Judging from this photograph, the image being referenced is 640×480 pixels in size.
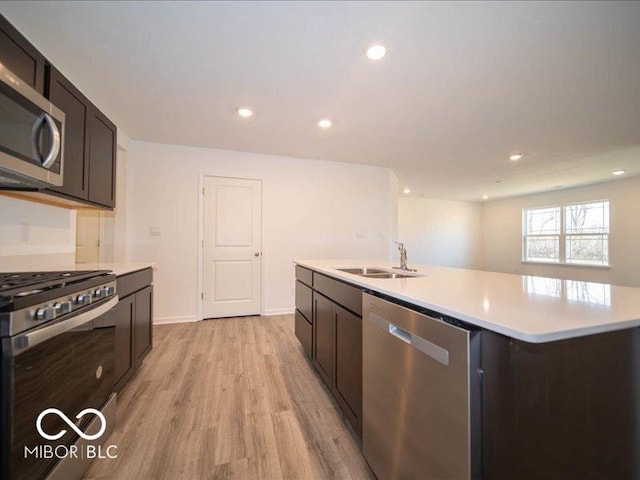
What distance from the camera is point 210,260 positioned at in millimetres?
3840

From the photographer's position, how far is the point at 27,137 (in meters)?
1.25

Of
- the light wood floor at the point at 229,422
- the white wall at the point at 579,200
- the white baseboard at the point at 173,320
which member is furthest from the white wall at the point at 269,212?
the white wall at the point at 579,200

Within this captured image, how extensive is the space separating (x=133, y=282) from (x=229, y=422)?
3.89ft

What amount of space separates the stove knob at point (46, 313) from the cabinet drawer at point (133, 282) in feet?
2.56

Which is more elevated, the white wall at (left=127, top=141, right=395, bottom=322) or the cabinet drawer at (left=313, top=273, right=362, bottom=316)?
the white wall at (left=127, top=141, right=395, bottom=322)

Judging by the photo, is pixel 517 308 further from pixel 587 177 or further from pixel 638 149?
pixel 587 177

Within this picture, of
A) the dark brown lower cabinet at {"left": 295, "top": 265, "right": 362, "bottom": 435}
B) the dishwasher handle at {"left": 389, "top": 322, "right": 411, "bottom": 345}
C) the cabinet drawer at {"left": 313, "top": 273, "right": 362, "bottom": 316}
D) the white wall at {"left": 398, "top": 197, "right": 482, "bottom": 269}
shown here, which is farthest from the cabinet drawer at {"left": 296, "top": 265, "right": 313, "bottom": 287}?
the white wall at {"left": 398, "top": 197, "right": 482, "bottom": 269}

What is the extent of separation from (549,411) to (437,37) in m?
2.05

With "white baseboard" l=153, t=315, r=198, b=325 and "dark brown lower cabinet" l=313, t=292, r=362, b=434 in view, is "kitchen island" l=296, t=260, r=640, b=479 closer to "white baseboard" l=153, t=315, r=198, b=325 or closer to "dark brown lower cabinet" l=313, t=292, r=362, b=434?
"dark brown lower cabinet" l=313, t=292, r=362, b=434

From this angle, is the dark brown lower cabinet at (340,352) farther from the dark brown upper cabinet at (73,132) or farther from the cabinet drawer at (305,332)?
the dark brown upper cabinet at (73,132)

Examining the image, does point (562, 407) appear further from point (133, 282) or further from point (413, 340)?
point (133, 282)

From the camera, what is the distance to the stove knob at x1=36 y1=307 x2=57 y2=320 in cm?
93

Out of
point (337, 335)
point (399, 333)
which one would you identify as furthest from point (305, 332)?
point (399, 333)

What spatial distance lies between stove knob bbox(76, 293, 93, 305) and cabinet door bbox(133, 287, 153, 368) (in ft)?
2.80
